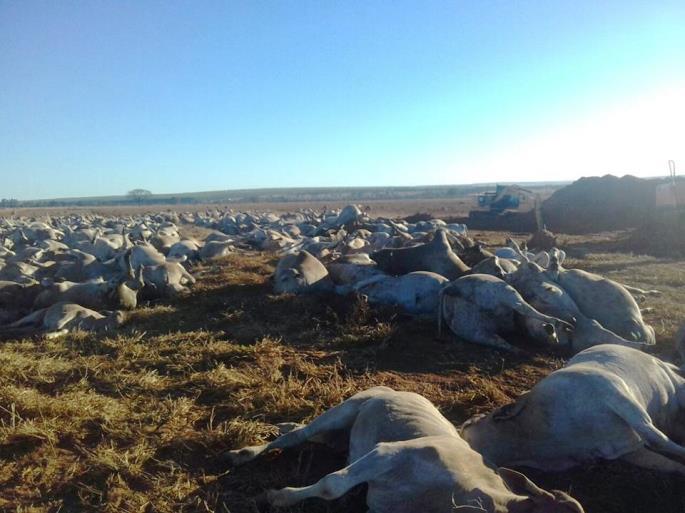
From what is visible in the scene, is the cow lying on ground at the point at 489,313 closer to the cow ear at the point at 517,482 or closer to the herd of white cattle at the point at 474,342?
the herd of white cattle at the point at 474,342

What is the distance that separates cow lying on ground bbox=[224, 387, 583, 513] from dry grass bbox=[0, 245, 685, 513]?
18.0 inches

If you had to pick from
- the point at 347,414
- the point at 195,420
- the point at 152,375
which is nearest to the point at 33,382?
the point at 152,375

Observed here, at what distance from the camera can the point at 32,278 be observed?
10969 mm

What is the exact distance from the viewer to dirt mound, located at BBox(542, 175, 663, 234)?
23391mm

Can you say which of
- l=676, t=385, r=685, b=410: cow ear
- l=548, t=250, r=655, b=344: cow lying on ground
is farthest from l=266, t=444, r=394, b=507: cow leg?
l=548, t=250, r=655, b=344: cow lying on ground

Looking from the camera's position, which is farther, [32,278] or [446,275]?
[32,278]

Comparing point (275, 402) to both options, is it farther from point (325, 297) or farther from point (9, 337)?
point (9, 337)

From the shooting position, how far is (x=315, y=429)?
12.0ft

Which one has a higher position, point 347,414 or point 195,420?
point 347,414

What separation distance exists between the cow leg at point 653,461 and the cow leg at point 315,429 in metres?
1.85

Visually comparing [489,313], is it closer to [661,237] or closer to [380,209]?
[661,237]

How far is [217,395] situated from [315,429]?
167 centimetres

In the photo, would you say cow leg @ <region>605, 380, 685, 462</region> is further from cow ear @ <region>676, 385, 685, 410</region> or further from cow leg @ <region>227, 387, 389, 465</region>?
cow leg @ <region>227, 387, 389, 465</region>

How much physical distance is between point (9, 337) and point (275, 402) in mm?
4907
